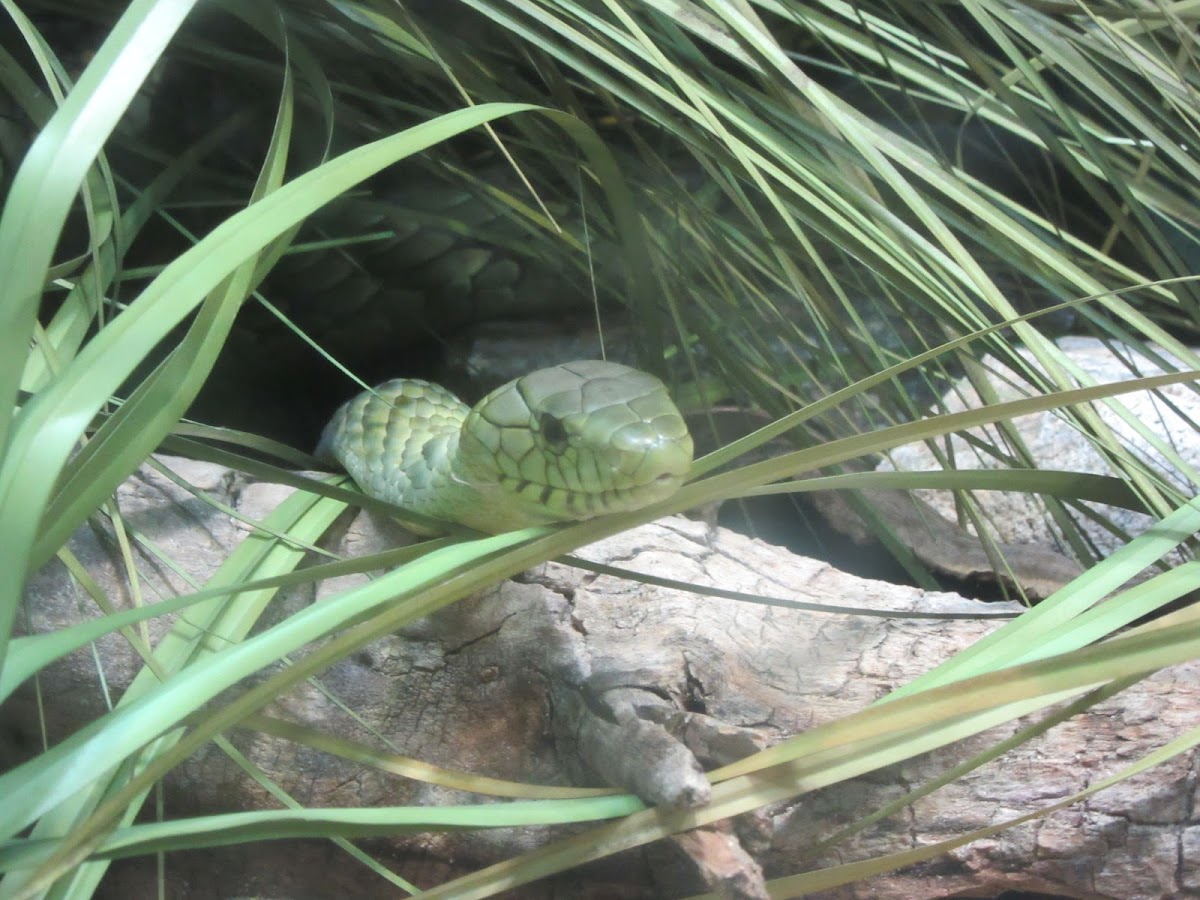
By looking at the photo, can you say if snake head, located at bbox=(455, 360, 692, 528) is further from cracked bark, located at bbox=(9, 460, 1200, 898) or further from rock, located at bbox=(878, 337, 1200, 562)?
rock, located at bbox=(878, 337, 1200, 562)

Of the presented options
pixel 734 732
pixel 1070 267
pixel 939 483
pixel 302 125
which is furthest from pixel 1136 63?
pixel 302 125

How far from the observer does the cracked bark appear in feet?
3.56

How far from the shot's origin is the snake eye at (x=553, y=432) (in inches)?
48.9

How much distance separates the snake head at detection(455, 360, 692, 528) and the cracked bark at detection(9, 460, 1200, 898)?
116 mm

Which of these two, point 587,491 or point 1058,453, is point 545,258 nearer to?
point 587,491

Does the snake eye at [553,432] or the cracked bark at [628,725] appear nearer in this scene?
the cracked bark at [628,725]

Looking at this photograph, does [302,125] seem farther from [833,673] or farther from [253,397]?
[833,673]

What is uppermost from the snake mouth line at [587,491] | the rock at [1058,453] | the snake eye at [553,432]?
the snake eye at [553,432]

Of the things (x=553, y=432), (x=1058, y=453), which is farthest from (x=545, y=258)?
(x=1058, y=453)

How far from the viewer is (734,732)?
966 mm

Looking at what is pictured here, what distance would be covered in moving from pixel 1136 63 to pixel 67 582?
1464mm

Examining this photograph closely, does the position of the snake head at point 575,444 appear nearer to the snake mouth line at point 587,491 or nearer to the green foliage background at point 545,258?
the snake mouth line at point 587,491

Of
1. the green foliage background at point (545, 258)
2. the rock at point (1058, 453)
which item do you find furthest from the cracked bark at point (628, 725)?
the rock at point (1058, 453)

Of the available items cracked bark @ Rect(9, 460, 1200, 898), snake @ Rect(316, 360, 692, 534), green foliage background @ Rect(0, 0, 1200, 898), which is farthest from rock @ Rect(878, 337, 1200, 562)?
snake @ Rect(316, 360, 692, 534)
